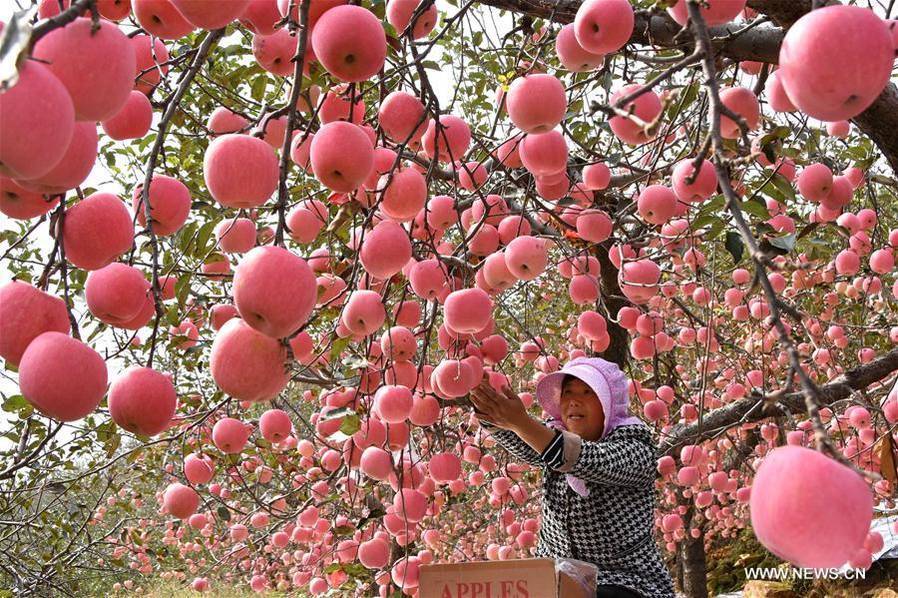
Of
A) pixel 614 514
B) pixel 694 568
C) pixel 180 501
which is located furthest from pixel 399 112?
pixel 694 568

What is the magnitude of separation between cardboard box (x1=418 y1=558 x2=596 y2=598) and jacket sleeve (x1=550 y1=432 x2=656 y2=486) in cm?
32

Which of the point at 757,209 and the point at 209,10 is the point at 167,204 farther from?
the point at 757,209

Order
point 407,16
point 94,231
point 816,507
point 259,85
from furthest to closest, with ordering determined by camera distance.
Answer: point 259,85 → point 407,16 → point 94,231 → point 816,507

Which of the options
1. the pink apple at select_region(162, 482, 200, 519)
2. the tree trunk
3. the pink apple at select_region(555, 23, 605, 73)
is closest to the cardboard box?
the pink apple at select_region(162, 482, 200, 519)

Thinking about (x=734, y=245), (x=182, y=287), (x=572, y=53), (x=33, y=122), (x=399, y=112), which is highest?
(x=572, y=53)

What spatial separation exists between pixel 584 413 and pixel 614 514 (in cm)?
43

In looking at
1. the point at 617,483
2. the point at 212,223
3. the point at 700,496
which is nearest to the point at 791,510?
the point at 212,223

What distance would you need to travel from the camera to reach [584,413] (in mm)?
2611

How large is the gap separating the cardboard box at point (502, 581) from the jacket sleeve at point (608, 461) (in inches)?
12.5

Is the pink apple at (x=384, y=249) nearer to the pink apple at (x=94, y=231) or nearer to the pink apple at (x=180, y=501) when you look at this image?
the pink apple at (x=94, y=231)

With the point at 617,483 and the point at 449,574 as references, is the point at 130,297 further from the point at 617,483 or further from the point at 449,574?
the point at 617,483

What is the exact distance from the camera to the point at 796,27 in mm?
792

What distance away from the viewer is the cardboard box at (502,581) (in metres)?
1.85

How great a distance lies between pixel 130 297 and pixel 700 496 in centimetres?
490
